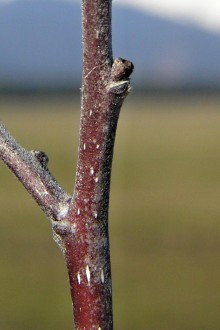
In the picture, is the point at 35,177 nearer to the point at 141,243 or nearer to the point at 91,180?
the point at 91,180

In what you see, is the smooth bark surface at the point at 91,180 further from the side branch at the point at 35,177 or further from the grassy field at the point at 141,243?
the grassy field at the point at 141,243

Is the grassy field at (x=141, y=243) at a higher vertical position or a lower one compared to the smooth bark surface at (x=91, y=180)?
higher

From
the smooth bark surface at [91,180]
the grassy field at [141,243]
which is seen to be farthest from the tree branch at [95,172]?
the grassy field at [141,243]

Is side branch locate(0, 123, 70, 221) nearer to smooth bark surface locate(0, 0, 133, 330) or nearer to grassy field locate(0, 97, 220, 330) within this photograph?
smooth bark surface locate(0, 0, 133, 330)

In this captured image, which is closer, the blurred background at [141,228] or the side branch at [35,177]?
the side branch at [35,177]

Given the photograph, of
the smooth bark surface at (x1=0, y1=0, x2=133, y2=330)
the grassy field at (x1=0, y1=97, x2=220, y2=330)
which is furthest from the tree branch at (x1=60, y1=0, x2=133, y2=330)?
the grassy field at (x1=0, y1=97, x2=220, y2=330)

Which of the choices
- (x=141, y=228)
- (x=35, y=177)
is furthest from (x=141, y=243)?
(x=35, y=177)

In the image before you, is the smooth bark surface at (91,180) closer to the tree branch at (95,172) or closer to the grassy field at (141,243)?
the tree branch at (95,172)
